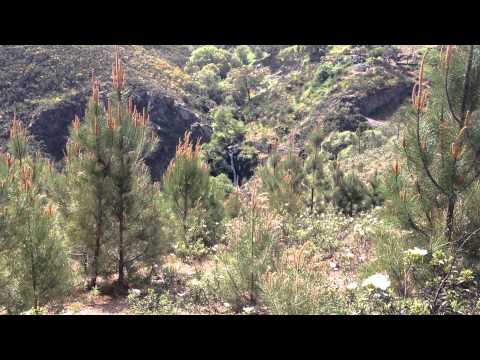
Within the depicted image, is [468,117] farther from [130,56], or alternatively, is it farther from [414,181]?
[130,56]

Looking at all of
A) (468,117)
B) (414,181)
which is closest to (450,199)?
(414,181)

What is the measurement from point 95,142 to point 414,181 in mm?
5175

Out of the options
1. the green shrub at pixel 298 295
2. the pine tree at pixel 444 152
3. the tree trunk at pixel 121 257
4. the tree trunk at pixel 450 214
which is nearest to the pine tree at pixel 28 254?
the tree trunk at pixel 121 257

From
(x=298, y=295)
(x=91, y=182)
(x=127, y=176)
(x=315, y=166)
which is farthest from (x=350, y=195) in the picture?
(x=298, y=295)

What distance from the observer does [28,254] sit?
5.50 meters

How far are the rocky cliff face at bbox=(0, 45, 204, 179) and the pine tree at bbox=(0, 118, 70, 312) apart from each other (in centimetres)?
3056

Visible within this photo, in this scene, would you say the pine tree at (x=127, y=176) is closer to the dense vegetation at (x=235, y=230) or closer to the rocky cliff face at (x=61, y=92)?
the dense vegetation at (x=235, y=230)

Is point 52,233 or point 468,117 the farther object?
point 52,233

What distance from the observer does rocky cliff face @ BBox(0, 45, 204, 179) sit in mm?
38000

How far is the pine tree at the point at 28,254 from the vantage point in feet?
17.3

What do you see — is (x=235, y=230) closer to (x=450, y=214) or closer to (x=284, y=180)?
(x=450, y=214)

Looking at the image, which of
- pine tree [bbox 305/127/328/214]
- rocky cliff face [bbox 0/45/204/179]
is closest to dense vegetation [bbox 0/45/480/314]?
pine tree [bbox 305/127/328/214]

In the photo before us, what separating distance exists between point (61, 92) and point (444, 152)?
42104 mm

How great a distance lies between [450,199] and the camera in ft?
16.9
